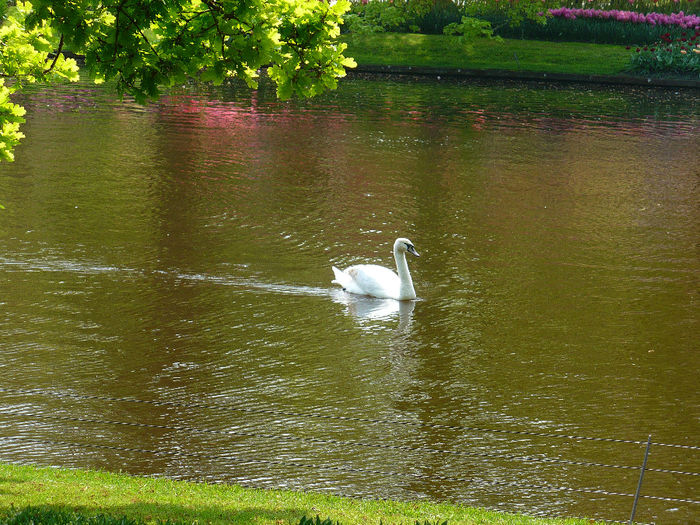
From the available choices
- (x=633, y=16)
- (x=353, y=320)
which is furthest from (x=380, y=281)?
→ (x=633, y=16)

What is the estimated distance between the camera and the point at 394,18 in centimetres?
5238

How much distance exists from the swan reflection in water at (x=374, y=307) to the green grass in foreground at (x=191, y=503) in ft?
19.8

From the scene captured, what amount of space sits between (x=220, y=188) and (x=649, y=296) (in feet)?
34.2

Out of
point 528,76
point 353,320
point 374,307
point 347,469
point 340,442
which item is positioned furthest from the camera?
point 528,76

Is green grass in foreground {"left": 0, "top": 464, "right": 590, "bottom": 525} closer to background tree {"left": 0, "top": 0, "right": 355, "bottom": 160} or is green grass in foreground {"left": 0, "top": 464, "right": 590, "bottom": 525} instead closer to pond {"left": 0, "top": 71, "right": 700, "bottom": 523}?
pond {"left": 0, "top": 71, "right": 700, "bottom": 523}

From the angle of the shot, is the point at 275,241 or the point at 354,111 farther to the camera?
the point at 354,111

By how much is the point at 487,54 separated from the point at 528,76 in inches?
136

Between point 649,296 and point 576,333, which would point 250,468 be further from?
point 649,296

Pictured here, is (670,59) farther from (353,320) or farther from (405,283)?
(353,320)

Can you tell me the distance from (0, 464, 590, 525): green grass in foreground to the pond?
732 mm

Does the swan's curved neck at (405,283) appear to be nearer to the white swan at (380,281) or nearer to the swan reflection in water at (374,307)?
the white swan at (380,281)

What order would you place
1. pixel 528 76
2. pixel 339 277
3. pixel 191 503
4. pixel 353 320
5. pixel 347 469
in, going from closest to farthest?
pixel 191 503 → pixel 347 469 → pixel 353 320 → pixel 339 277 → pixel 528 76

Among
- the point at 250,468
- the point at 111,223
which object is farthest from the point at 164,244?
the point at 250,468

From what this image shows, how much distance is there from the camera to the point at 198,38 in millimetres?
8172
